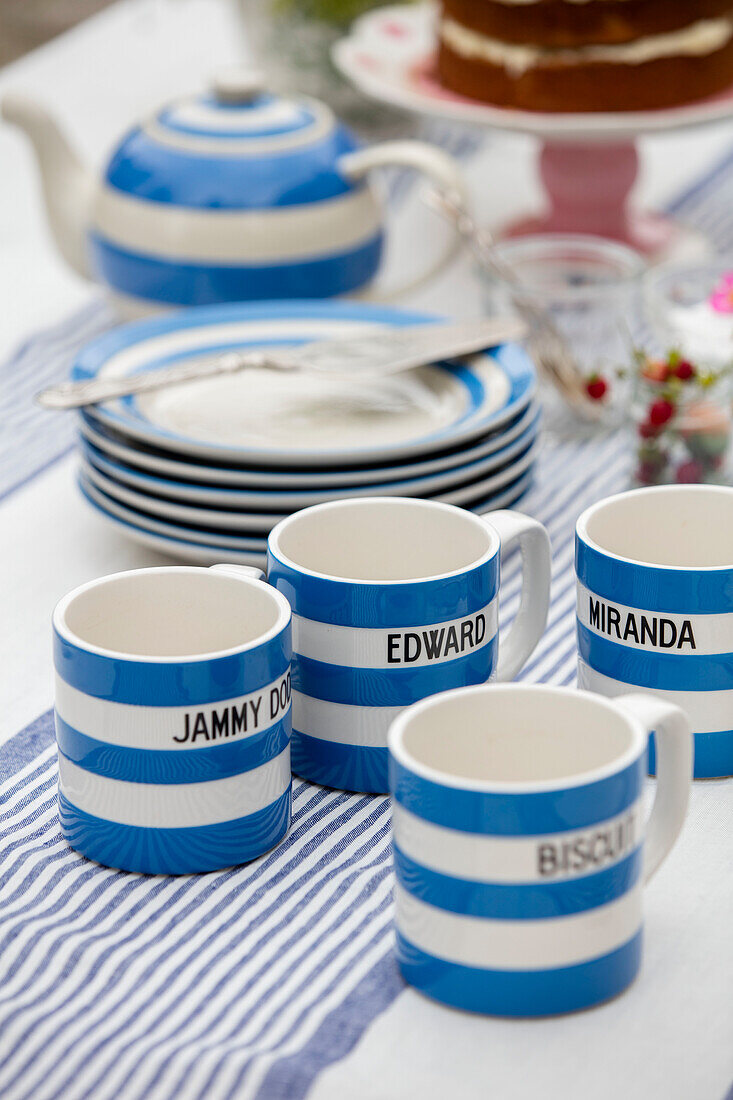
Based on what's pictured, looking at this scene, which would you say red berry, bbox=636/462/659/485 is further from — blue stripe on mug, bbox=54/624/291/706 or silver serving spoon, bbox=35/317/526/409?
blue stripe on mug, bbox=54/624/291/706

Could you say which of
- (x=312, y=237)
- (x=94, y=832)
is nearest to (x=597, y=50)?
(x=312, y=237)

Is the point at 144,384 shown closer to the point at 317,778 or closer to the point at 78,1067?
the point at 317,778

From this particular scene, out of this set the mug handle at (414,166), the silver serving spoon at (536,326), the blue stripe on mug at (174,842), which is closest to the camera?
the blue stripe on mug at (174,842)

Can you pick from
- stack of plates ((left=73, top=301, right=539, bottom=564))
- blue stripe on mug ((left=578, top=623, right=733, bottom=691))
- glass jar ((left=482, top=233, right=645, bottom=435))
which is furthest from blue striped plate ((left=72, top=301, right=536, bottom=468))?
blue stripe on mug ((left=578, top=623, right=733, bottom=691))

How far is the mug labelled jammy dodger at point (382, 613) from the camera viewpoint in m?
0.60

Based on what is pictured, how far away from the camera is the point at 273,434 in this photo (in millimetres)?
881

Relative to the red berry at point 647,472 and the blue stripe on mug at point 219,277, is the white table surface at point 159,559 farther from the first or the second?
the red berry at point 647,472

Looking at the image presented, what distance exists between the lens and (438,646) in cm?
60

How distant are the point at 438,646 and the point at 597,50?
0.75 meters

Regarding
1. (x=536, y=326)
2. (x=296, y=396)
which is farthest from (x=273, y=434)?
(x=536, y=326)

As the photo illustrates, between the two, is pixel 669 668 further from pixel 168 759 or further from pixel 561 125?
pixel 561 125

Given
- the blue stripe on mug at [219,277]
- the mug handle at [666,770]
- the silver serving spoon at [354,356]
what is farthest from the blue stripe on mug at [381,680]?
the blue stripe on mug at [219,277]

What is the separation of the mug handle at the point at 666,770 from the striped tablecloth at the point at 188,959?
11 centimetres

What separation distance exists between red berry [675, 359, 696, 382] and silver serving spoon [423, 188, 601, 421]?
0.13 m
